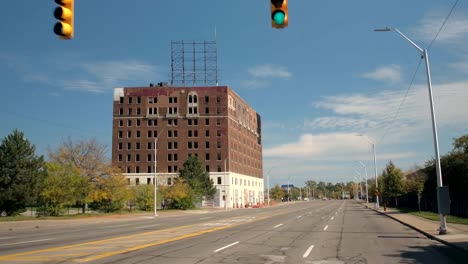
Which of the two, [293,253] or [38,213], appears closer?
[293,253]

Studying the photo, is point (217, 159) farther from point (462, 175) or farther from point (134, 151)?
point (462, 175)

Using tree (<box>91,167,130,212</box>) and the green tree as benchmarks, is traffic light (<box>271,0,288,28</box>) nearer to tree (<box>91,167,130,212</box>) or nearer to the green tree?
the green tree

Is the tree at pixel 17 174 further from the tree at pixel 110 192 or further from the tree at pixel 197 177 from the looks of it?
the tree at pixel 197 177

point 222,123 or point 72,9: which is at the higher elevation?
point 222,123

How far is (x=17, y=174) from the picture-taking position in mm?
45000

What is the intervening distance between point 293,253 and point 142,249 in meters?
5.39

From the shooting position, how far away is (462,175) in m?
39.2

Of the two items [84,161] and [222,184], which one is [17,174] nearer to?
[84,161]

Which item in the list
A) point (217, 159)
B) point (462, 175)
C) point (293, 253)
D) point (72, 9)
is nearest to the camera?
point (72, 9)

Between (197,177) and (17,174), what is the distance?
1918 inches

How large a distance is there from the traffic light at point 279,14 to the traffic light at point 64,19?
4633 millimetres

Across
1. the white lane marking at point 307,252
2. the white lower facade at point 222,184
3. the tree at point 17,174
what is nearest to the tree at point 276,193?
the white lower facade at point 222,184

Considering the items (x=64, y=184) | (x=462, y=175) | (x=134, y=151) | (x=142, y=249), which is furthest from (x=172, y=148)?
(x=142, y=249)

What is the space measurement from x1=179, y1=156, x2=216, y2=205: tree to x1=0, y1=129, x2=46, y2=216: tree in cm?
4048
